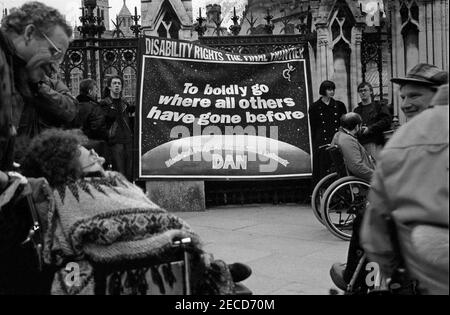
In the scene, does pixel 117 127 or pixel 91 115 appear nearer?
pixel 91 115

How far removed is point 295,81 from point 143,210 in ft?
21.0

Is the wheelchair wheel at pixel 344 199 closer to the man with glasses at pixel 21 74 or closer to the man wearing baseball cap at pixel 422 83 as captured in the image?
the man wearing baseball cap at pixel 422 83

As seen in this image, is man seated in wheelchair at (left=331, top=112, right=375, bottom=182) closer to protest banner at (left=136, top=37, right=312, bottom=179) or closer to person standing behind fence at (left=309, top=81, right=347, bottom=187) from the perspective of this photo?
person standing behind fence at (left=309, top=81, right=347, bottom=187)

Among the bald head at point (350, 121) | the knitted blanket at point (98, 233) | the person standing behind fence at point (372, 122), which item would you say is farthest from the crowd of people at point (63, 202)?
the person standing behind fence at point (372, 122)

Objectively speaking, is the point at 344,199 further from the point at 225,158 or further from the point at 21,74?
the point at 21,74

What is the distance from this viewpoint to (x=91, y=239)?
292 cm

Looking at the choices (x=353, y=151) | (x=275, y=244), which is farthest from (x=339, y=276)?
(x=353, y=151)

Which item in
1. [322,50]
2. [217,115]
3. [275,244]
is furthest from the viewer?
[322,50]

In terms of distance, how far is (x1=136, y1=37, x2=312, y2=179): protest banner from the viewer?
342 inches

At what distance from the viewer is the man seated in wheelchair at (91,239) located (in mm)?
2896

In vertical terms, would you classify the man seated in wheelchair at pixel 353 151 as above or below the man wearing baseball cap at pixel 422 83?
below

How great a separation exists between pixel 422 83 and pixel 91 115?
4.94 meters

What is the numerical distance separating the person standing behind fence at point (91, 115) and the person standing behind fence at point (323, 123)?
2845mm

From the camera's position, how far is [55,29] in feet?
10.3
